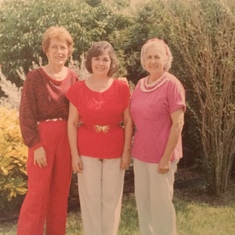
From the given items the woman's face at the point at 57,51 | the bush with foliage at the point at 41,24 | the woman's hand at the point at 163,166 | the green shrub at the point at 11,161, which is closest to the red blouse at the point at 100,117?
the woman's face at the point at 57,51

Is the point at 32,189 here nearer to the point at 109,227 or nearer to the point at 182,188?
the point at 109,227

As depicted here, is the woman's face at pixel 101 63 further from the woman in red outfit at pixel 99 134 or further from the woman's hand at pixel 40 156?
the woman's hand at pixel 40 156

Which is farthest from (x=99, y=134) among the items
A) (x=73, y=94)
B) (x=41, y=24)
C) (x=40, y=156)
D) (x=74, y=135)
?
(x=41, y=24)

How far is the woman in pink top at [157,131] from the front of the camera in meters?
3.15

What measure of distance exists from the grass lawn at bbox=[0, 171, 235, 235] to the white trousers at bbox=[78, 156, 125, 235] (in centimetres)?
90

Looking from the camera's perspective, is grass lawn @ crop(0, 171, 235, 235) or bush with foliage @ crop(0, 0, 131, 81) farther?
bush with foliage @ crop(0, 0, 131, 81)

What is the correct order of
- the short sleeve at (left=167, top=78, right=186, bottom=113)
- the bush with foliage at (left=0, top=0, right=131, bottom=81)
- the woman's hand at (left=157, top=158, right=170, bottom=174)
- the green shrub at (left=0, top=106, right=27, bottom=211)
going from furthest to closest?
the bush with foliage at (left=0, top=0, right=131, bottom=81)
the green shrub at (left=0, top=106, right=27, bottom=211)
the woman's hand at (left=157, top=158, right=170, bottom=174)
the short sleeve at (left=167, top=78, right=186, bottom=113)

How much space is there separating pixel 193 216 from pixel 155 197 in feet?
5.51

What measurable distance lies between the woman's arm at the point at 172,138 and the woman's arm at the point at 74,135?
2.01 ft

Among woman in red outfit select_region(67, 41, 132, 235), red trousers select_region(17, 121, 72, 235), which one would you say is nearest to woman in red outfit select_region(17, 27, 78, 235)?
red trousers select_region(17, 121, 72, 235)

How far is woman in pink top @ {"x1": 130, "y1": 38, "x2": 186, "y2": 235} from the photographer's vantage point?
3.15 metres

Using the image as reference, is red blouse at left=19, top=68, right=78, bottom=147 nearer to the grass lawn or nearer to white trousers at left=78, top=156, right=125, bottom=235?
white trousers at left=78, top=156, right=125, bottom=235

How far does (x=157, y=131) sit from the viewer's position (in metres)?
3.23

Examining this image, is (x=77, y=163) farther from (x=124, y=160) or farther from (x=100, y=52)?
(x=100, y=52)
